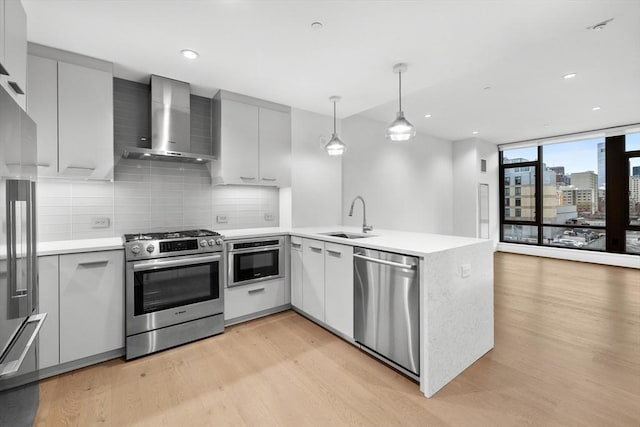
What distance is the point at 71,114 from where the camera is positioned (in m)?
2.38

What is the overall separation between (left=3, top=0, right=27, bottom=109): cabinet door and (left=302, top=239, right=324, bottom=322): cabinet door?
7.56 ft

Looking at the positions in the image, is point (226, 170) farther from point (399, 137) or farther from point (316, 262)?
point (399, 137)

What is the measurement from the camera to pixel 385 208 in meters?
5.27

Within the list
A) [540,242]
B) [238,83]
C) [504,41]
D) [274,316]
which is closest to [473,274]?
[504,41]

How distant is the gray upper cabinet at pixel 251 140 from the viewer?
126 inches

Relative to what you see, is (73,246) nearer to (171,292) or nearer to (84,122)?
(171,292)

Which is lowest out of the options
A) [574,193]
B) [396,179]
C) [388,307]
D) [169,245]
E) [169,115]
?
[388,307]

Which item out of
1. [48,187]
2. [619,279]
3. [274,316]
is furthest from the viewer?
[619,279]

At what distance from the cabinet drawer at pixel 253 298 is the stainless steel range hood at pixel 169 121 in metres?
1.43

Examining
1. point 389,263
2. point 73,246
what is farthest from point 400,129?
point 73,246

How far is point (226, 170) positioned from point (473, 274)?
2.60m

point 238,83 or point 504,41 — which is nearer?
point 504,41

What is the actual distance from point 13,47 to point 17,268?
3.79 ft

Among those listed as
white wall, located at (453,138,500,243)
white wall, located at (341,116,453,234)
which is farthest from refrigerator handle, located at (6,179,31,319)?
white wall, located at (453,138,500,243)
